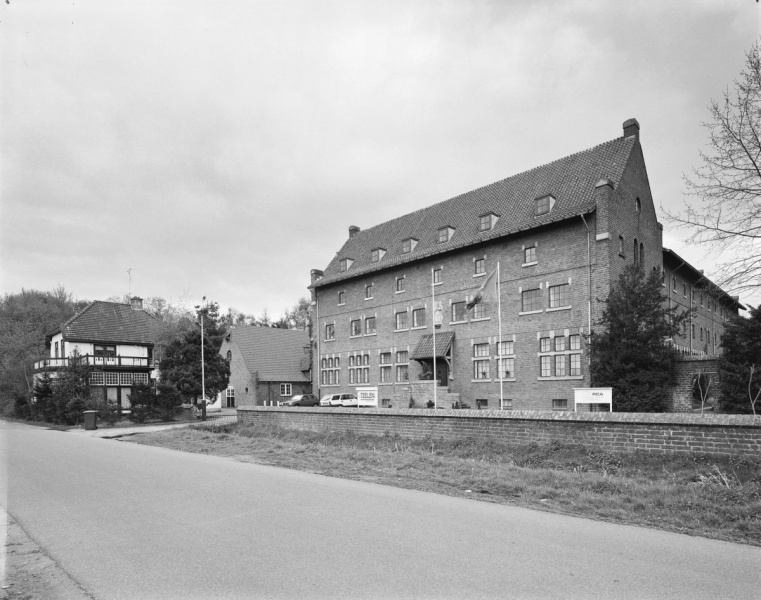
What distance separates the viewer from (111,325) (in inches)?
1993

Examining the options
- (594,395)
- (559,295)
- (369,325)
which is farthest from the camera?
(369,325)

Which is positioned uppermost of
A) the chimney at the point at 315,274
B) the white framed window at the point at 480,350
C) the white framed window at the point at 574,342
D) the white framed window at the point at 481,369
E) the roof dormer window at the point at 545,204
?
the roof dormer window at the point at 545,204

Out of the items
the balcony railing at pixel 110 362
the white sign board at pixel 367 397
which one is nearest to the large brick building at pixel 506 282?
the white sign board at pixel 367 397

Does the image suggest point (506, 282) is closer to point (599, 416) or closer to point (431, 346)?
point (431, 346)

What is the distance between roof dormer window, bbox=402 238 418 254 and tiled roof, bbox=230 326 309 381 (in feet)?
70.5

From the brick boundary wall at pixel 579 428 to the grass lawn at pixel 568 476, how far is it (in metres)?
0.24

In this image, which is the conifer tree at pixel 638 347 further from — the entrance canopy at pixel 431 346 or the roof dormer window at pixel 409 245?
the roof dormer window at pixel 409 245

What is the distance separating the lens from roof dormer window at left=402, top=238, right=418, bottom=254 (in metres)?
38.5

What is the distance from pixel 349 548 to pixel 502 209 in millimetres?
30395

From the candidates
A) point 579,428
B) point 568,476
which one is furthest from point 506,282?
point 568,476

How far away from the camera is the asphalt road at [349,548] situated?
5062 millimetres

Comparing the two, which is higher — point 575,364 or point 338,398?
point 575,364

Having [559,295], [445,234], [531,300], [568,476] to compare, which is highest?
[445,234]

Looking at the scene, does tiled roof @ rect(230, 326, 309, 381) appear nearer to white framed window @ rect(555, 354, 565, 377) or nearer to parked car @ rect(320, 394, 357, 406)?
parked car @ rect(320, 394, 357, 406)
